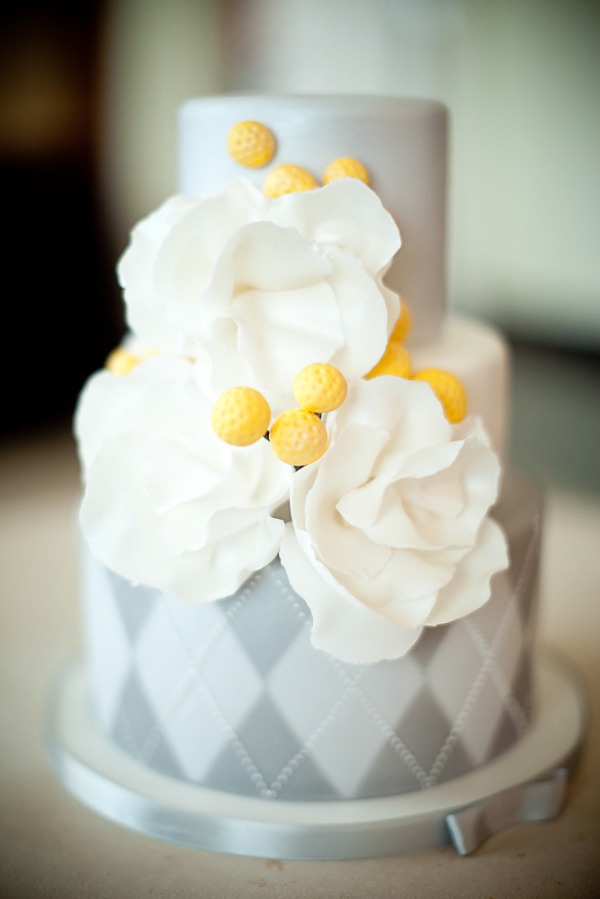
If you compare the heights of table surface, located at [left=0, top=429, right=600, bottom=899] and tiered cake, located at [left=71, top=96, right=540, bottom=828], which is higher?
tiered cake, located at [left=71, top=96, right=540, bottom=828]

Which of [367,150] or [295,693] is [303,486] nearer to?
[295,693]

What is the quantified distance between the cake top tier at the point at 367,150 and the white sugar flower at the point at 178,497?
19 centimetres

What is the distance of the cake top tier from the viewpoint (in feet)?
2.50

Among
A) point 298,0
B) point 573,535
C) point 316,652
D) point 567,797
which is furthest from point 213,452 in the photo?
point 298,0

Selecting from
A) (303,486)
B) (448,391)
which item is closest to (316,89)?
(448,391)

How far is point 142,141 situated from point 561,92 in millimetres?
1029

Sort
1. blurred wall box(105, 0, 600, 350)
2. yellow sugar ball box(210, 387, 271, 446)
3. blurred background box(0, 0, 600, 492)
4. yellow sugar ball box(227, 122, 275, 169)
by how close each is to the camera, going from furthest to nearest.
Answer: blurred wall box(105, 0, 600, 350), blurred background box(0, 0, 600, 492), yellow sugar ball box(227, 122, 275, 169), yellow sugar ball box(210, 387, 271, 446)

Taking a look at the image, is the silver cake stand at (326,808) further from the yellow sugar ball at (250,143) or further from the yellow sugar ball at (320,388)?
the yellow sugar ball at (250,143)

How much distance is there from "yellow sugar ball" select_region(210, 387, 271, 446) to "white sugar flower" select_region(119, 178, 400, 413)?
0.09 ft

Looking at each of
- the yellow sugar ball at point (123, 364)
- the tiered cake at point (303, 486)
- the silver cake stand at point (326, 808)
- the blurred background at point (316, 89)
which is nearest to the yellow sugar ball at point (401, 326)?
the tiered cake at point (303, 486)

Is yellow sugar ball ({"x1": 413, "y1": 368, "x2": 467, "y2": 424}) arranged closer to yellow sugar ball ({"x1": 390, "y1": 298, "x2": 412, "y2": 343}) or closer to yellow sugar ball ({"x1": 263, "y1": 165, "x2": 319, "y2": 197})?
yellow sugar ball ({"x1": 390, "y1": 298, "x2": 412, "y2": 343})

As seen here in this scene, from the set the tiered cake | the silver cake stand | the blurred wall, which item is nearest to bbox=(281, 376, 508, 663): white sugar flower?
the tiered cake

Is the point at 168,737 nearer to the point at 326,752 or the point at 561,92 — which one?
the point at 326,752

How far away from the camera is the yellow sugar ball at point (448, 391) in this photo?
0.74 meters
